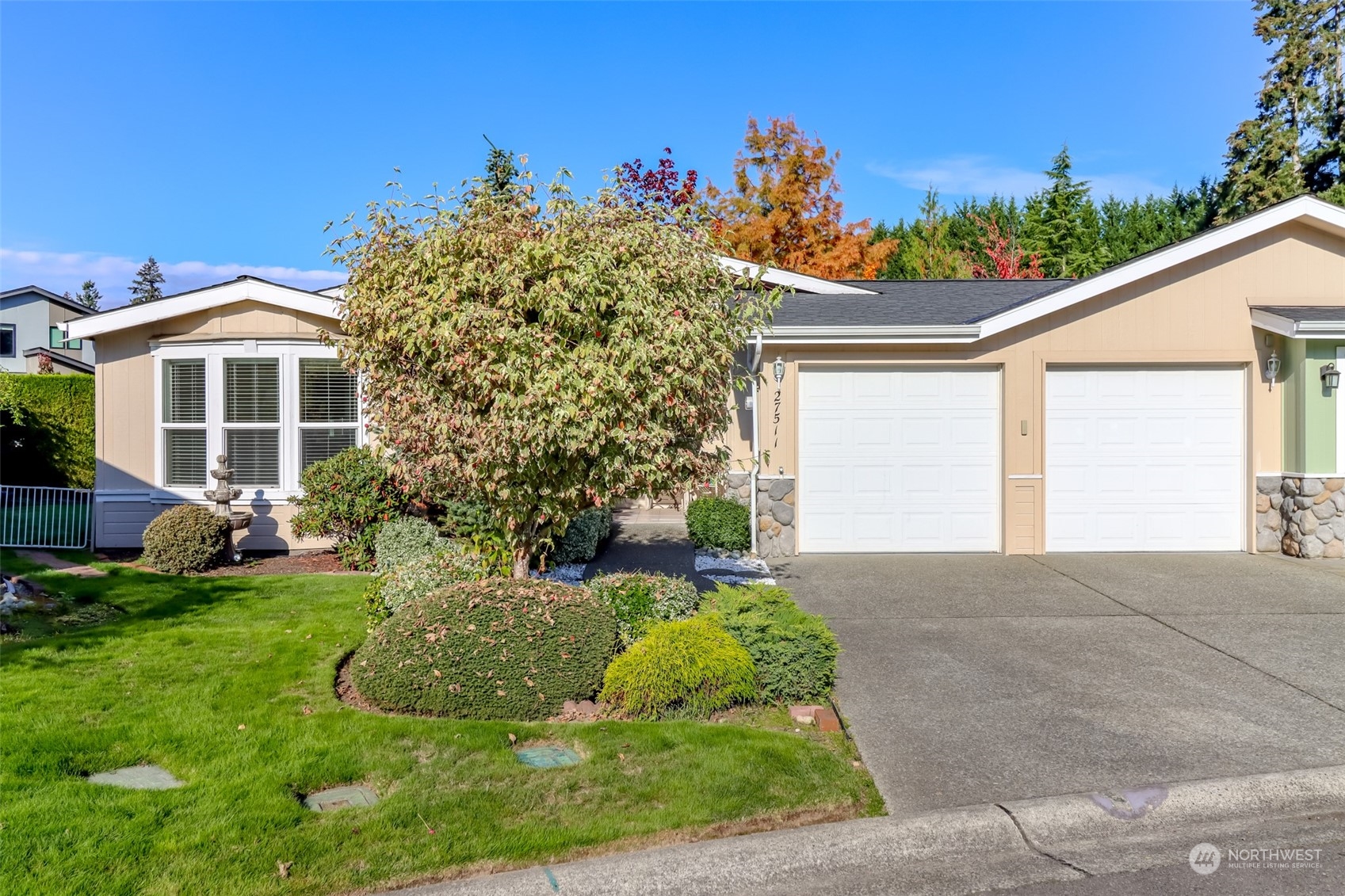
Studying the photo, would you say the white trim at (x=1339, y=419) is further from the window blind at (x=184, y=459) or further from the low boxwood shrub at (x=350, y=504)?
the window blind at (x=184, y=459)

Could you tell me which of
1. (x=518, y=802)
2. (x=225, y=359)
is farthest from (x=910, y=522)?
(x=225, y=359)

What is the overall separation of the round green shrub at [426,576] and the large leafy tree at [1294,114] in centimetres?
2796

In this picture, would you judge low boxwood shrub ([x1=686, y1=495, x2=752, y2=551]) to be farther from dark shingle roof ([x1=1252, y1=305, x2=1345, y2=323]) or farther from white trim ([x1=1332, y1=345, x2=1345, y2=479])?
white trim ([x1=1332, y1=345, x2=1345, y2=479])

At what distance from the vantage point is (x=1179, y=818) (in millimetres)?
3807

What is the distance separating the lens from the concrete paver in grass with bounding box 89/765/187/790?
12.9 ft

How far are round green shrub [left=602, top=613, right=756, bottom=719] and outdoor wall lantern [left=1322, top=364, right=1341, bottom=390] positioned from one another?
8766mm

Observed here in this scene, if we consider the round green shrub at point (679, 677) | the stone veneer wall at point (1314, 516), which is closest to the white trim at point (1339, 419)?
the stone veneer wall at point (1314, 516)

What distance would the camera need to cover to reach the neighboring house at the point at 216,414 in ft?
34.1

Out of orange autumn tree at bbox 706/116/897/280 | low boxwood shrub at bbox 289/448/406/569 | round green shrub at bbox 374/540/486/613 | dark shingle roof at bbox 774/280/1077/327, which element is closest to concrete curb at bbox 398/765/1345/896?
round green shrub at bbox 374/540/486/613

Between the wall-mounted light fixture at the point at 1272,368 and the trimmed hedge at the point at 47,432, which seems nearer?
the wall-mounted light fixture at the point at 1272,368

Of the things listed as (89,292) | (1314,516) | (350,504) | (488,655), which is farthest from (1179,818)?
(89,292)

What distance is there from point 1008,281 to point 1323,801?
36.2ft

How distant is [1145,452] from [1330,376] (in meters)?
2.06

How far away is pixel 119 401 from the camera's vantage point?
34.4 feet
